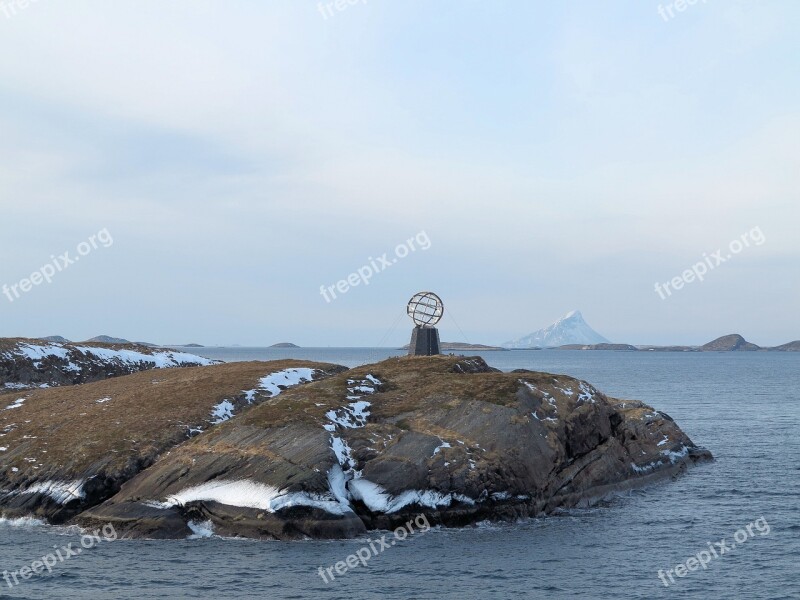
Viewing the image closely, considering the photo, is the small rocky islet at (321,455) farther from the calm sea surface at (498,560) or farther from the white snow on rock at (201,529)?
the calm sea surface at (498,560)

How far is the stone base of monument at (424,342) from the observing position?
7300 centimetres

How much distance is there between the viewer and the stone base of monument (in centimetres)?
7300

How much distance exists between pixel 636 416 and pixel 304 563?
137 ft

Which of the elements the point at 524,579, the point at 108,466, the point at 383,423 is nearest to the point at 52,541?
the point at 108,466

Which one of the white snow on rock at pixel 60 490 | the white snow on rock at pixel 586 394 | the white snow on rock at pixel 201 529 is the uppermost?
the white snow on rock at pixel 586 394

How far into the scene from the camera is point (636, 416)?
220 ft

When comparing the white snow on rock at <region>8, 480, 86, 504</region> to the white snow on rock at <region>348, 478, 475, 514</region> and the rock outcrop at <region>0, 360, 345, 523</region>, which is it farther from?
the white snow on rock at <region>348, 478, 475, 514</region>

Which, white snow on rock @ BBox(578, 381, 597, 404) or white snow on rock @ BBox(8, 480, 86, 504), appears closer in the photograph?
white snow on rock @ BBox(8, 480, 86, 504)

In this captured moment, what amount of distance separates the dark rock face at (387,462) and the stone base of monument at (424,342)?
1590 cm

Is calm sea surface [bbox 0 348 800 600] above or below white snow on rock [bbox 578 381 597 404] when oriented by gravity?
below

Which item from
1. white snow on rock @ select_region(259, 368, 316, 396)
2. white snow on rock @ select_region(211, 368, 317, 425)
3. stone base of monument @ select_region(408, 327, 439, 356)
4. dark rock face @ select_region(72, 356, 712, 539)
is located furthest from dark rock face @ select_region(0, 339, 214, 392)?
dark rock face @ select_region(72, 356, 712, 539)

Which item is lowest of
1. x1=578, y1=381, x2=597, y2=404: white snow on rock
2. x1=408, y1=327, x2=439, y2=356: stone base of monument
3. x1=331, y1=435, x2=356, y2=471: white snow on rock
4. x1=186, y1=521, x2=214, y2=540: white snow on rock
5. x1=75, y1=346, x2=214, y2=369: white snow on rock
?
x1=186, y1=521, x2=214, y2=540: white snow on rock

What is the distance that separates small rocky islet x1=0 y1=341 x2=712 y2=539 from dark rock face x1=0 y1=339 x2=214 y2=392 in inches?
883

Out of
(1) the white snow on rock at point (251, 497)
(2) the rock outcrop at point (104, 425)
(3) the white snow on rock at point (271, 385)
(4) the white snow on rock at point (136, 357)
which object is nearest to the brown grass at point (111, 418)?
(2) the rock outcrop at point (104, 425)
